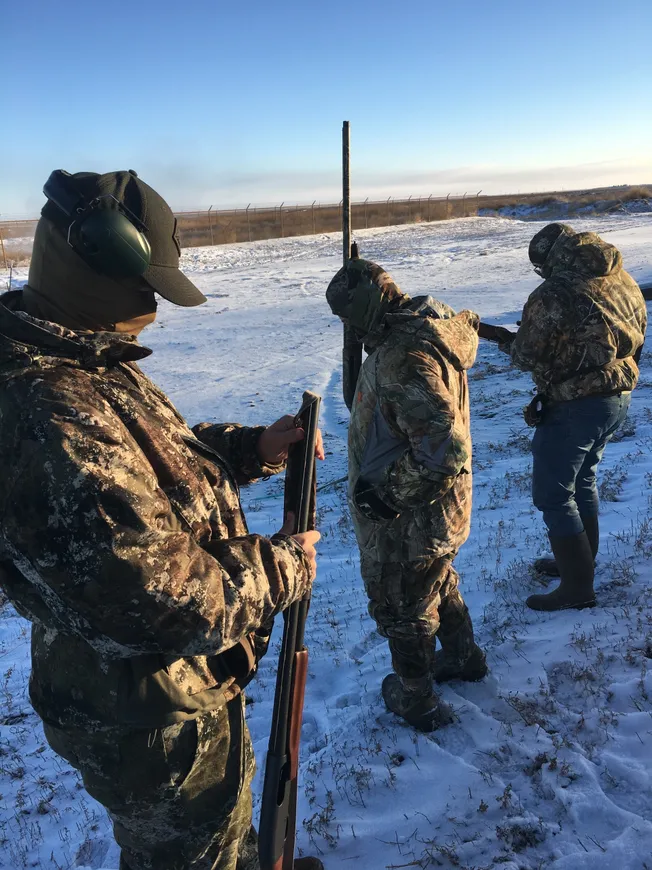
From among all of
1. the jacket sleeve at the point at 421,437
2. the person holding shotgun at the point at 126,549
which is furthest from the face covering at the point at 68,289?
the jacket sleeve at the point at 421,437

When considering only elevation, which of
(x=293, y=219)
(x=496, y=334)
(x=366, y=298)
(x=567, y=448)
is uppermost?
(x=293, y=219)

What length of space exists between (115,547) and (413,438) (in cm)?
168

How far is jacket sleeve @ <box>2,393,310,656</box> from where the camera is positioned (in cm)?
142

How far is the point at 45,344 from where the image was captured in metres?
1.57

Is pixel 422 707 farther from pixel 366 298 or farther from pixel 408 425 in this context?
pixel 366 298

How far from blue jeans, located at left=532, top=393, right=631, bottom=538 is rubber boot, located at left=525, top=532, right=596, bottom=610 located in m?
0.08

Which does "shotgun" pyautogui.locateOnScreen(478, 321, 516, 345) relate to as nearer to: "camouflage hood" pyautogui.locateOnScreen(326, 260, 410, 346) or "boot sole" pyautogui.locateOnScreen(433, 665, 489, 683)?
"camouflage hood" pyautogui.locateOnScreen(326, 260, 410, 346)

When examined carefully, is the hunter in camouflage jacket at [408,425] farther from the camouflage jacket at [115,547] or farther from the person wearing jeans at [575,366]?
the camouflage jacket at [115,547]

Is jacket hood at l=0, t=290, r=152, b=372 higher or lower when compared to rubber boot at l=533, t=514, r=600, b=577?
higher

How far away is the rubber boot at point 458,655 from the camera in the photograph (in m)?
3.61

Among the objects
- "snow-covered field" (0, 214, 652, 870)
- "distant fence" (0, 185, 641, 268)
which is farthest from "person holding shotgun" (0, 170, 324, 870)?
"distant fence" (0, 185, 641, 268)

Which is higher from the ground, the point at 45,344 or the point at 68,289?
the point at 68,289

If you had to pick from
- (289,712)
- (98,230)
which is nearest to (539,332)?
(289,712)

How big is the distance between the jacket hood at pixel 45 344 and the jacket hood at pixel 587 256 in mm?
3380
